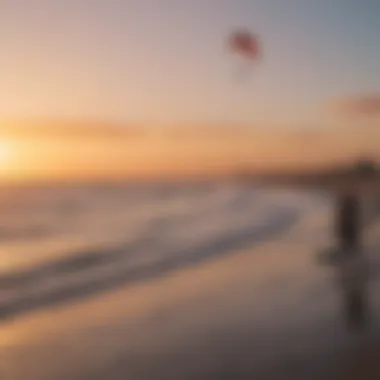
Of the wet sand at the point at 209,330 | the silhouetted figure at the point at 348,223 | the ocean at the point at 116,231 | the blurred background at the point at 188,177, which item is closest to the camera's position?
the wet sand at the point at 209,330

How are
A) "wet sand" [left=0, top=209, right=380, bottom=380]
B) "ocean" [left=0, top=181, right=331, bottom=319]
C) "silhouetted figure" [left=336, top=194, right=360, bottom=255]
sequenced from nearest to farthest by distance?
"wet sand" [left=0, top=209, right=380, bottom=380] → "ocean" [left=0, top=181, right=331, bottom=319] → "silhouetted figure" [left=336, top=194, right=360, bottom=255]

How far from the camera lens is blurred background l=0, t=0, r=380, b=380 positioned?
118cm

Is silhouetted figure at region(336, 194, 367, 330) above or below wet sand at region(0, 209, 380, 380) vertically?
above

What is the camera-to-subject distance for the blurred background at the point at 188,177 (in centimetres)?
118

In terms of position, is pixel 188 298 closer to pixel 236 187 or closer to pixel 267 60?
pixel 236 187

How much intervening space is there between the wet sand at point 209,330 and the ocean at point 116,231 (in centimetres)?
7

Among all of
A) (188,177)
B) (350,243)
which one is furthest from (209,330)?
(350,243)

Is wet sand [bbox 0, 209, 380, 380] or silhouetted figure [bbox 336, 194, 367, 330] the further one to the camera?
silhouetted figure [bbox 336, 194, 367, 330]

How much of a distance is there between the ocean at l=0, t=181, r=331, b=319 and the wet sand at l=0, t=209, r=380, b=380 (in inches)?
2.8

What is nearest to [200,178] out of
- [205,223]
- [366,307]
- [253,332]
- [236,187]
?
[236,187]

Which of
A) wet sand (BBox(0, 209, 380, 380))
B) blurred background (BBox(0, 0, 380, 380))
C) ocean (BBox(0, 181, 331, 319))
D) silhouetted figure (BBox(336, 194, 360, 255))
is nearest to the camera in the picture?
wet sand (BBox(0, 209, 380, 380))

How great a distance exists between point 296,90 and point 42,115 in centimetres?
65

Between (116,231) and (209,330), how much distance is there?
0.45 metres

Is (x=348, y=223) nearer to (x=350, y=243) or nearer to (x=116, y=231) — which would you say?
(x=350, y=243)
